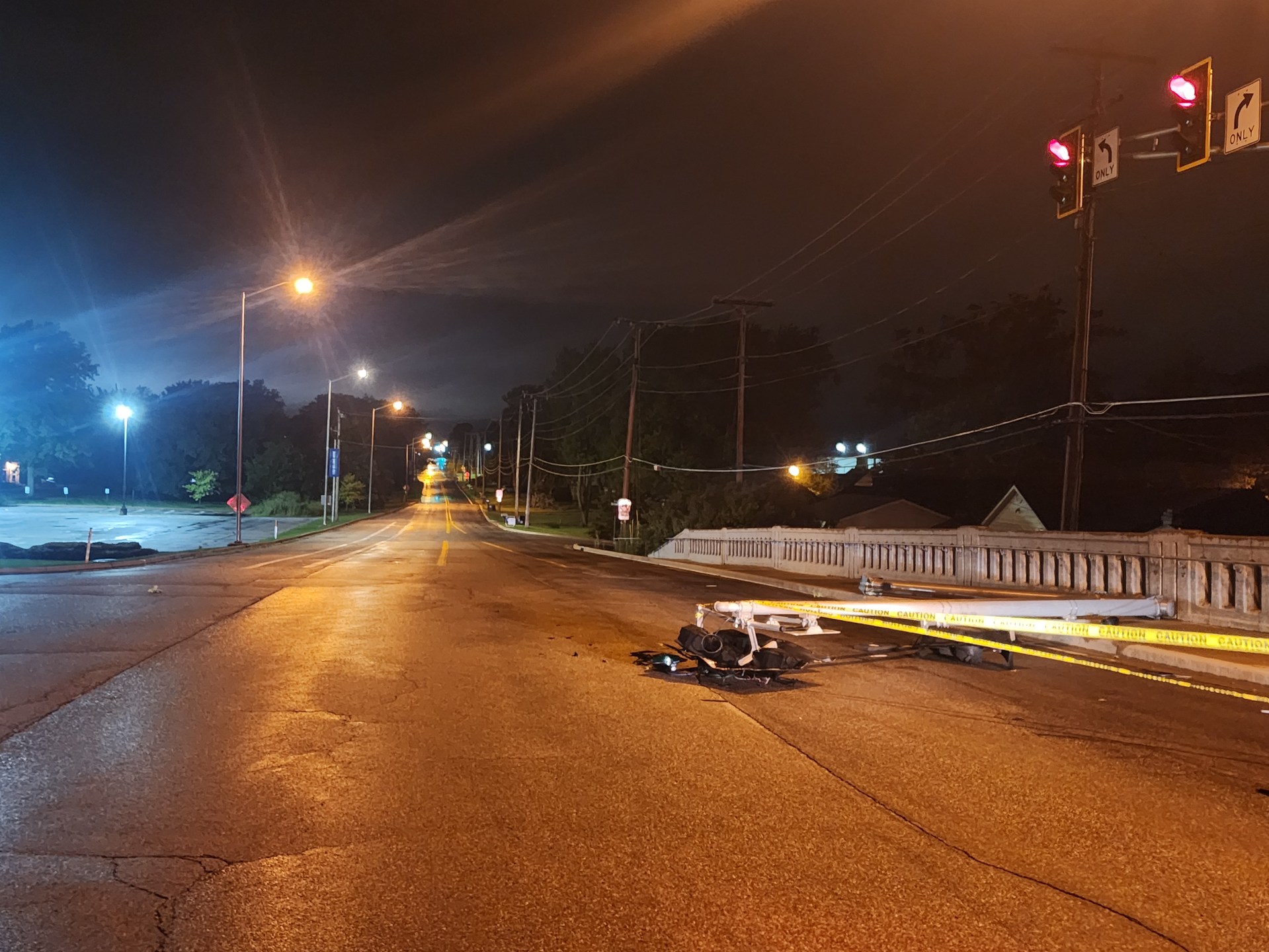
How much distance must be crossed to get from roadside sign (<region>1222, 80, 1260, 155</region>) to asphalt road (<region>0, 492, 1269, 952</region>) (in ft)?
19.9

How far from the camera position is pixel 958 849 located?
4715 millimetres

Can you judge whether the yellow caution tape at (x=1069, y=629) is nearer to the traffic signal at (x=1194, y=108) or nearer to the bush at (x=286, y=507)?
the traffic signal at (x=1194, y=108)

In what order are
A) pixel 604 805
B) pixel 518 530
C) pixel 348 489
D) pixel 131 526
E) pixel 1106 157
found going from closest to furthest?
pixel 604 805 < pixel 1106 157 < pixel 131 526 < pixel 518 530 < pixel 348 489

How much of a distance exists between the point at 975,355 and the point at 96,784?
60.3 m

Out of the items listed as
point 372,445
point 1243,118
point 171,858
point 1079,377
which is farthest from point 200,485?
point 1243,118

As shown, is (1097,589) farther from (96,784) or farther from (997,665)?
(96,784)

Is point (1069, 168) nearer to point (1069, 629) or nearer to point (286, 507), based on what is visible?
point (1069, 629)

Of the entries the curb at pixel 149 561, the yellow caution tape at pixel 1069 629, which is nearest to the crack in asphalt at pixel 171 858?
the yellow caution tape at pixel 1069 629

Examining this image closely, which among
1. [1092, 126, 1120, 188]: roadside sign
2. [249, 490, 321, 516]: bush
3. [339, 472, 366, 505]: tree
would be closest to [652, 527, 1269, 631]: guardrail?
[1092, 126, 1120, 188]: roadside sign

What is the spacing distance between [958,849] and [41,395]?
297 feet

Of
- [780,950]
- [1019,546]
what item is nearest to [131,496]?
[1019,546]

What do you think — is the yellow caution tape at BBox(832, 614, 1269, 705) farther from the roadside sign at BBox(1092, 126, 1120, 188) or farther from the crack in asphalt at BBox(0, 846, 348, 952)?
the crack in asphalt at BBox(0, 846, 348, 952)

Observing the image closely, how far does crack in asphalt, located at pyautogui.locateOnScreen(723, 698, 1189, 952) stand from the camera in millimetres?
3906

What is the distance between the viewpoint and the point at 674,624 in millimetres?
13664
